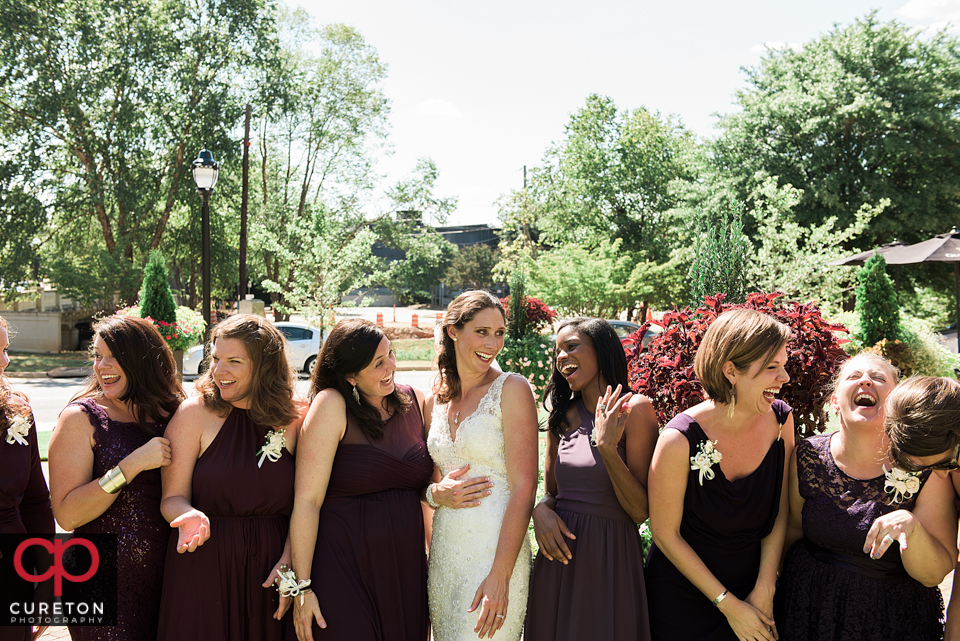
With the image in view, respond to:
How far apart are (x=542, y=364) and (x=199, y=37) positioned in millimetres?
21229

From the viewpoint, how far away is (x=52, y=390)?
1530 centimetres

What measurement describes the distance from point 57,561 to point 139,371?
0.93 m

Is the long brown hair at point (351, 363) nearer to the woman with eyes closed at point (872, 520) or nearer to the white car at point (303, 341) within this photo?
the woman with eyes closed at point (872, 520)

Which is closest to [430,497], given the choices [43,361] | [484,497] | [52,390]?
[484,497]

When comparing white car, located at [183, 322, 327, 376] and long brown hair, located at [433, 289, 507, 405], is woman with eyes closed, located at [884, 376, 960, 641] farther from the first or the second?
white car, located at [183, 322, 327, 376]

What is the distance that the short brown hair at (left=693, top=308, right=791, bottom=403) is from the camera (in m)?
2.61

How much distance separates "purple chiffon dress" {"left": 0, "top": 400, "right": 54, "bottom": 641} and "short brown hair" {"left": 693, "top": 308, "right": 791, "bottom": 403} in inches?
116

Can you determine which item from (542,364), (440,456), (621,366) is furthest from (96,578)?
(542,364)

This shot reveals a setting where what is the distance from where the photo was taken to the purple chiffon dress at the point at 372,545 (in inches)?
109

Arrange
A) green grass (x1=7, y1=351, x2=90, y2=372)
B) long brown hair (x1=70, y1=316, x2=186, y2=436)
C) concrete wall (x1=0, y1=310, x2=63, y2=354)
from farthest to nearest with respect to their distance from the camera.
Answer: concrete wall (x1=0, y1=310, x2=63, y2=354) < green grass (x1=7, y1=351, x2=90, y2=372) < long brown hair (x1=70, y1=316, x2=186, y2=436)

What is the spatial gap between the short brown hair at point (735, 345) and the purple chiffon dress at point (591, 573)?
47cm

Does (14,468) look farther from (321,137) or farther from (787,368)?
(321,137)

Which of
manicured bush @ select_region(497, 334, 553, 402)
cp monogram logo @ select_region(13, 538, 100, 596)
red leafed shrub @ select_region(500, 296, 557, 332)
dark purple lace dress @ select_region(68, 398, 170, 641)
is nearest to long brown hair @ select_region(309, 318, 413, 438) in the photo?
dark purple lace dress @ select_region(68, 398, 170, 641)

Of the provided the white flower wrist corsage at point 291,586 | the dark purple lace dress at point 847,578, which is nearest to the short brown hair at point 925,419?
the dark purple lace dress at point 847,578
